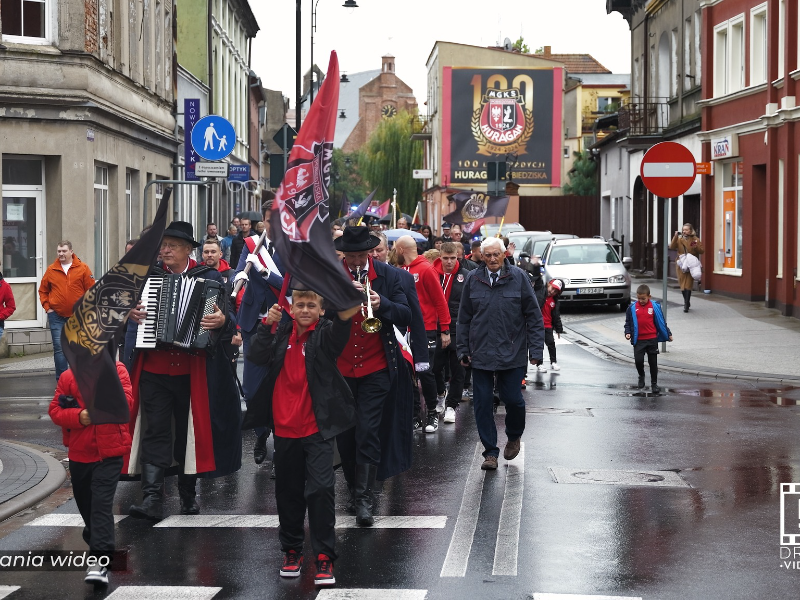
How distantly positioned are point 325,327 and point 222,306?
137 centimetres

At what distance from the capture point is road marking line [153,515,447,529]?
7.86 metres

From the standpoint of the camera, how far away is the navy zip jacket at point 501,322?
9.79 m

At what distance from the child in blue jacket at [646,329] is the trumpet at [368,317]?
7264mm

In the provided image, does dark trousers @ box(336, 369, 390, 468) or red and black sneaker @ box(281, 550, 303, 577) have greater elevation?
dark trousers @ box(336, 369, 390, 468)

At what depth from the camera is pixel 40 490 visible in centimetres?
895

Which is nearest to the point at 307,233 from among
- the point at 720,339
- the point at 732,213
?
the point at 720,339

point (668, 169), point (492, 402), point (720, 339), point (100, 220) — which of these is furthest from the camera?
point (100, 220)

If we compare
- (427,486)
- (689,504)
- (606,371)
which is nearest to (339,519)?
(427,486)

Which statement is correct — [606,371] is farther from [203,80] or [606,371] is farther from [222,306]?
[203,80]

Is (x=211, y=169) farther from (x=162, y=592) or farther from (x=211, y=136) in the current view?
(x=162, y=592)

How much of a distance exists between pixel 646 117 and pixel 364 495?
33.5 metres

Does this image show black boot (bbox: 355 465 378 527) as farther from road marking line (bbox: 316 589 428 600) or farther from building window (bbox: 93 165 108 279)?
building window (bbox: 93 165 108 279)

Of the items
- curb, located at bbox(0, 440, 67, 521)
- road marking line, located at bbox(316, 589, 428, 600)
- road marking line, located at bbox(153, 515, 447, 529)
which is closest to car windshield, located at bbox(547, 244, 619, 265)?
curb, located at bbox(0, 440, 67, 521)

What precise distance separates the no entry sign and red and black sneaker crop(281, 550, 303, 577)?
12661 millimetres
